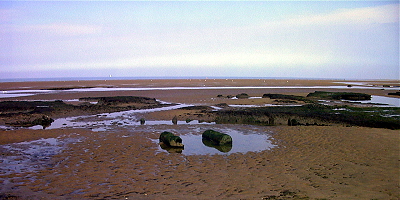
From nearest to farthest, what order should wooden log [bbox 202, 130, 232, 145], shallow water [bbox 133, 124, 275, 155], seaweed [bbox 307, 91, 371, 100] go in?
shallow water [bbox 133, 124, 275, 155] < wooden log [bbox 202, 130, 232, 145] < seaweed [bbox 307, 91, 371, 100]

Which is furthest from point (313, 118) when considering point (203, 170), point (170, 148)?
point (203, 170)

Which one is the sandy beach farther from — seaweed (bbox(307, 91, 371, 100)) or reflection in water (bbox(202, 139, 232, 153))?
seaweed (bbox(307, 91, 371, 100))

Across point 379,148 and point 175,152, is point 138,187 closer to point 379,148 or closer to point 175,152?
point 175,152

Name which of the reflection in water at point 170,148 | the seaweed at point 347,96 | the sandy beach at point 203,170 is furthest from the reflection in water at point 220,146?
the seaweed at point 347,96

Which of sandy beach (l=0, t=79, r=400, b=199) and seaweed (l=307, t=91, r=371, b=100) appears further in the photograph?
seaweed (l=307, t=91, r=371, b=100)

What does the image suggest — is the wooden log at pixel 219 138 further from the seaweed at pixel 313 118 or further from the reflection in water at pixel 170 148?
the seaweed at pixel 313 118

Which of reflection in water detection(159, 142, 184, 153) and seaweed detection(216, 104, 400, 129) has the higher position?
seaweed detection(216, 104, 400, 129)

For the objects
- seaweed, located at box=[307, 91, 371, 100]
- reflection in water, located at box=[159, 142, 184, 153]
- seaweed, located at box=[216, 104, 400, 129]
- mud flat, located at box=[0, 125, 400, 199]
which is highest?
seaweed, located at box=[307, 91, 371, 100]

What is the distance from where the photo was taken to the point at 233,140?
40.4 ft

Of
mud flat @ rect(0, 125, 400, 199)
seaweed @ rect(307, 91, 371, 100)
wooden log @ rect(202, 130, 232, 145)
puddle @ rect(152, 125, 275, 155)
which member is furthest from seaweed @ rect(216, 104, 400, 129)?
seaweed @ rect(307, 91, 371, 100)

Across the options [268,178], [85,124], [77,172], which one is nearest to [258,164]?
[268,178]

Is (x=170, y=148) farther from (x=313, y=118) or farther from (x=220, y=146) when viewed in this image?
(x=313, y=118)

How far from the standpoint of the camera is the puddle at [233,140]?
34.9 feet

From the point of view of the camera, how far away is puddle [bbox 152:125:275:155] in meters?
→ 10.6
